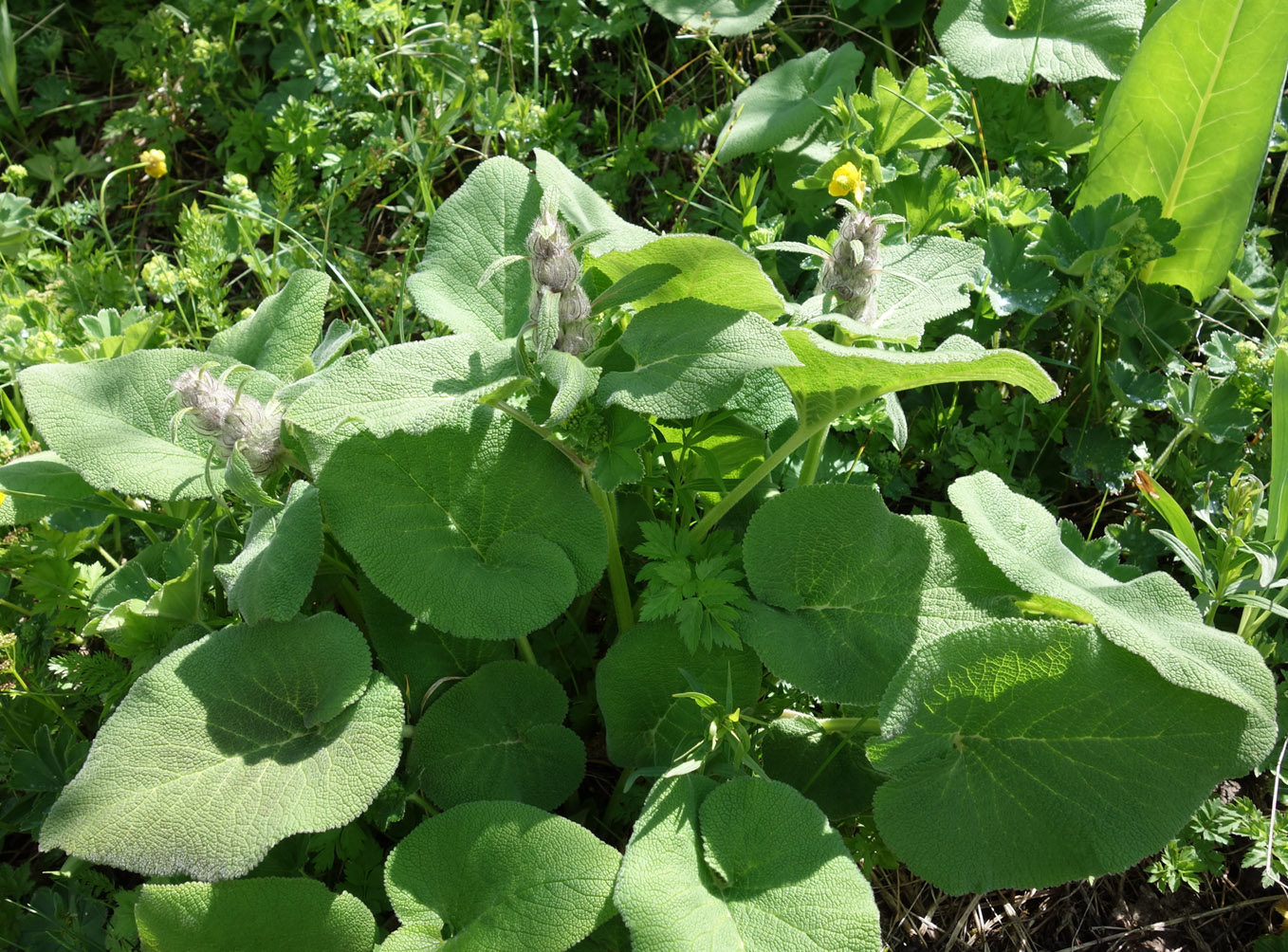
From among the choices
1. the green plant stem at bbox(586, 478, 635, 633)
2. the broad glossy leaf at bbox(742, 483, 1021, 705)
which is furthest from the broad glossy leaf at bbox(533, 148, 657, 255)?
the broad glossy leaf at bbox(742, 483, 1021, 705)

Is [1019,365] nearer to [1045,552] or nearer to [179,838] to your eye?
[1045,552]

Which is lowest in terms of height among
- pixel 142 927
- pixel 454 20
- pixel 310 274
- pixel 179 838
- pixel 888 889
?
pixel 888 889

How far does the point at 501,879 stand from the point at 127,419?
1.03 metres

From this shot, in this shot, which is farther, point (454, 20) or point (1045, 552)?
point (454, 20)

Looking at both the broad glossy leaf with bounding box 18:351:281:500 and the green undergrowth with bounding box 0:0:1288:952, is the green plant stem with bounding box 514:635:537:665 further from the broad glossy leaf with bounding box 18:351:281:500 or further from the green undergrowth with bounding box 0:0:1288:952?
the broad glossy leaf with bounding box 18:351:281:500

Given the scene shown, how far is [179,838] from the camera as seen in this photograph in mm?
1354

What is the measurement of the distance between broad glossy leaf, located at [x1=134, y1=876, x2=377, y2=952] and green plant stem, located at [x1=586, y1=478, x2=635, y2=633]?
2.00 ft

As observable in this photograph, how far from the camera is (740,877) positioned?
136cm

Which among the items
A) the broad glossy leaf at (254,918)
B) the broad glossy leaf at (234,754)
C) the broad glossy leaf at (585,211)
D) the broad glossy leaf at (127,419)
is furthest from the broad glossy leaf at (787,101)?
the broad glossy leaf at (254,918)

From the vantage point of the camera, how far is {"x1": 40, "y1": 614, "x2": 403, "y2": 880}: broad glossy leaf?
1348 millimetres

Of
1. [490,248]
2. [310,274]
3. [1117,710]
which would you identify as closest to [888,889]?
[1117,710]

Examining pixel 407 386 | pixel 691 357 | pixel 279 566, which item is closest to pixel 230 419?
pixel 279 566

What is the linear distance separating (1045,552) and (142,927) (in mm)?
1410

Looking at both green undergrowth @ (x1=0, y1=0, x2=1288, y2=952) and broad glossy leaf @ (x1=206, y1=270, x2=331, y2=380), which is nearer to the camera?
green undergrowth @ (x1=0, y1=0, x2=1288, y2=952)
